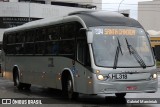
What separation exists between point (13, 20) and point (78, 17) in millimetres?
64341

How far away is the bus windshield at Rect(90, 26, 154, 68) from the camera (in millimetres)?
14180

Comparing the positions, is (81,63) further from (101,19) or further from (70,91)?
(101,19)

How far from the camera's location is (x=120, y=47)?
47.2ft

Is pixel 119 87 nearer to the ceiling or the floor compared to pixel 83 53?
nearer to the floor

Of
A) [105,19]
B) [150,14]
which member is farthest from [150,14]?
[105,19]

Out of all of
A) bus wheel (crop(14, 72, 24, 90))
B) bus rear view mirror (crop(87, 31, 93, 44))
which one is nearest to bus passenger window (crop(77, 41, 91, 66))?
bus rear view mirror (crop(87, 31, 93, 44))

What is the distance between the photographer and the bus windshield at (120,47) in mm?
14180

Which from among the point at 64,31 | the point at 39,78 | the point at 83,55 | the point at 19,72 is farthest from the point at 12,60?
the point at 83,55

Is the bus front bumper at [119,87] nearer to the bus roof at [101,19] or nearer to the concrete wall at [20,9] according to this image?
the bus roof at [101,19]

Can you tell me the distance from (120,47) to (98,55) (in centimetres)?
74

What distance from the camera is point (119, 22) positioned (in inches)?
589

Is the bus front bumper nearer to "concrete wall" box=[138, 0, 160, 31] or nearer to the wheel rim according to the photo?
the wheel rim

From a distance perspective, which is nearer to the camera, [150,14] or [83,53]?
[83,53]

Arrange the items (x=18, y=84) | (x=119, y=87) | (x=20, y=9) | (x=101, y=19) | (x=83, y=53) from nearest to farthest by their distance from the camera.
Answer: (x=119, y=87) → (x=83, y=53) → (x=101, y=19) → (x=18, y=84) → (x=20, y=9)
